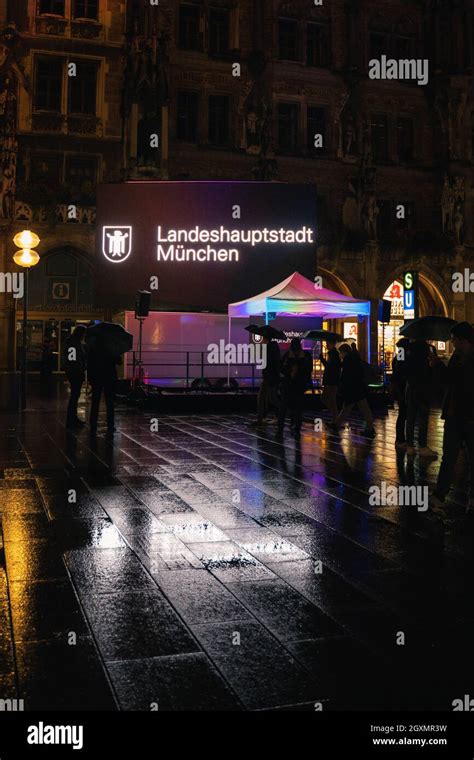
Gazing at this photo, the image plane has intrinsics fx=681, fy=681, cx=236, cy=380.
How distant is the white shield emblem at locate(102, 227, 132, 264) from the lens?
23.6 m

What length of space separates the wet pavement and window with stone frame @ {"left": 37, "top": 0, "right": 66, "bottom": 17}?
2887cm

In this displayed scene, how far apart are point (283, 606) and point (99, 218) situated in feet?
70.3

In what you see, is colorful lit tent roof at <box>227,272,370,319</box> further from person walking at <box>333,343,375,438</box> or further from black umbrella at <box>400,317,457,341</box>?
black umbrella at <box>400,317,457,341</box>

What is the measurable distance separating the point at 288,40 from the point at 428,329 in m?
28.8

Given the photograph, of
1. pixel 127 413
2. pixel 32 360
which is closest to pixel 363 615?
pixel 127 413

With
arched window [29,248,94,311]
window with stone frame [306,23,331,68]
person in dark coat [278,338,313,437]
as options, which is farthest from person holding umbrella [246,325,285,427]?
window with stone frame [306,23,331,68]

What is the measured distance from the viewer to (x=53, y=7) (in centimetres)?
3088

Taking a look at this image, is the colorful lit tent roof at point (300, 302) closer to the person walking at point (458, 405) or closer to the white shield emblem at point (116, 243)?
the white shield emblem at point (116, 243)

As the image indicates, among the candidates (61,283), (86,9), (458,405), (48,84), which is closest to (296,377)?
(458,405)

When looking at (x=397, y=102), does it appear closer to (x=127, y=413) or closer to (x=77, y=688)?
(x=127, y=413)

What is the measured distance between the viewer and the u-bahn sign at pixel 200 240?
23.7m

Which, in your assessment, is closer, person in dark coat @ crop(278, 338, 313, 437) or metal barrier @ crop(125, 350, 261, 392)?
person in dark coat @ crop(278, 338, 313, 437)

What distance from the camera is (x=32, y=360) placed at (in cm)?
3014

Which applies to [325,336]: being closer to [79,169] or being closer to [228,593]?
[228,593]
